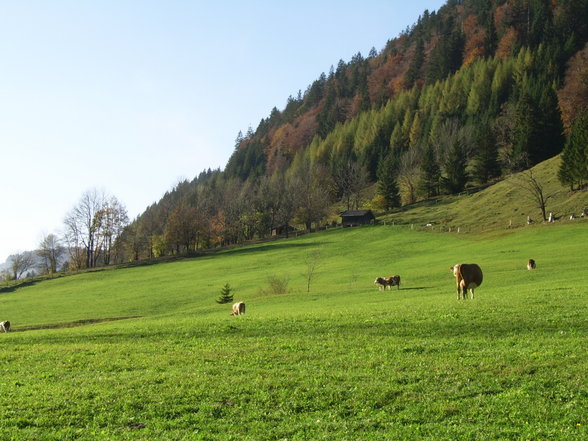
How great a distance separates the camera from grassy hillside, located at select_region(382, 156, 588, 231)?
8019cm

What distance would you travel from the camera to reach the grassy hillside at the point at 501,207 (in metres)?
80.2

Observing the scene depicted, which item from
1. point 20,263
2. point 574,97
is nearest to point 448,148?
point 574,97

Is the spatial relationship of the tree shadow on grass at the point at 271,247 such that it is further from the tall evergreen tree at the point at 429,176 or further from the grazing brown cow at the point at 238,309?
the grazing brown cow at the point at 238,309

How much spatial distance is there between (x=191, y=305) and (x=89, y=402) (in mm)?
44468

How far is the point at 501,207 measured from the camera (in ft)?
307

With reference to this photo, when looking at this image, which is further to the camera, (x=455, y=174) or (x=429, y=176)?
(x=429, y=176)

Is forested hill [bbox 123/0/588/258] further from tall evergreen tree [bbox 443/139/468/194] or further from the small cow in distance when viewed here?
the small cow in distance

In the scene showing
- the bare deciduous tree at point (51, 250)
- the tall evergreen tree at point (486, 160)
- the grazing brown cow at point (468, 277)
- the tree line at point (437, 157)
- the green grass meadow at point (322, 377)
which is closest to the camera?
the green grass meadow at point (322, 377)

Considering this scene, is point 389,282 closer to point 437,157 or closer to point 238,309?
point 238,309

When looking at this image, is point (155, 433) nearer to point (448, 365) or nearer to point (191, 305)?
point (448, 365)

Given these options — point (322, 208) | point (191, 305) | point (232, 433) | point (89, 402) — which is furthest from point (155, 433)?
point (322, 208)

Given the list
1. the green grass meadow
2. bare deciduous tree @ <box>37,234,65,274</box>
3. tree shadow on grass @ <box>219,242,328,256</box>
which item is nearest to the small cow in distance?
the green grass meadow

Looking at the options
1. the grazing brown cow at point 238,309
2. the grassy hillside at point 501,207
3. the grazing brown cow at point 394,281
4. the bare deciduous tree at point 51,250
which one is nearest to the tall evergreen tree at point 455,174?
the grassy hillside at point 501,207

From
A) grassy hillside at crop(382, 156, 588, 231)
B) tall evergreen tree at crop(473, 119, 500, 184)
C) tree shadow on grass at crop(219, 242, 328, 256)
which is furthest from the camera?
tall evergreen tree at crop(473, 119, 500, 184)
